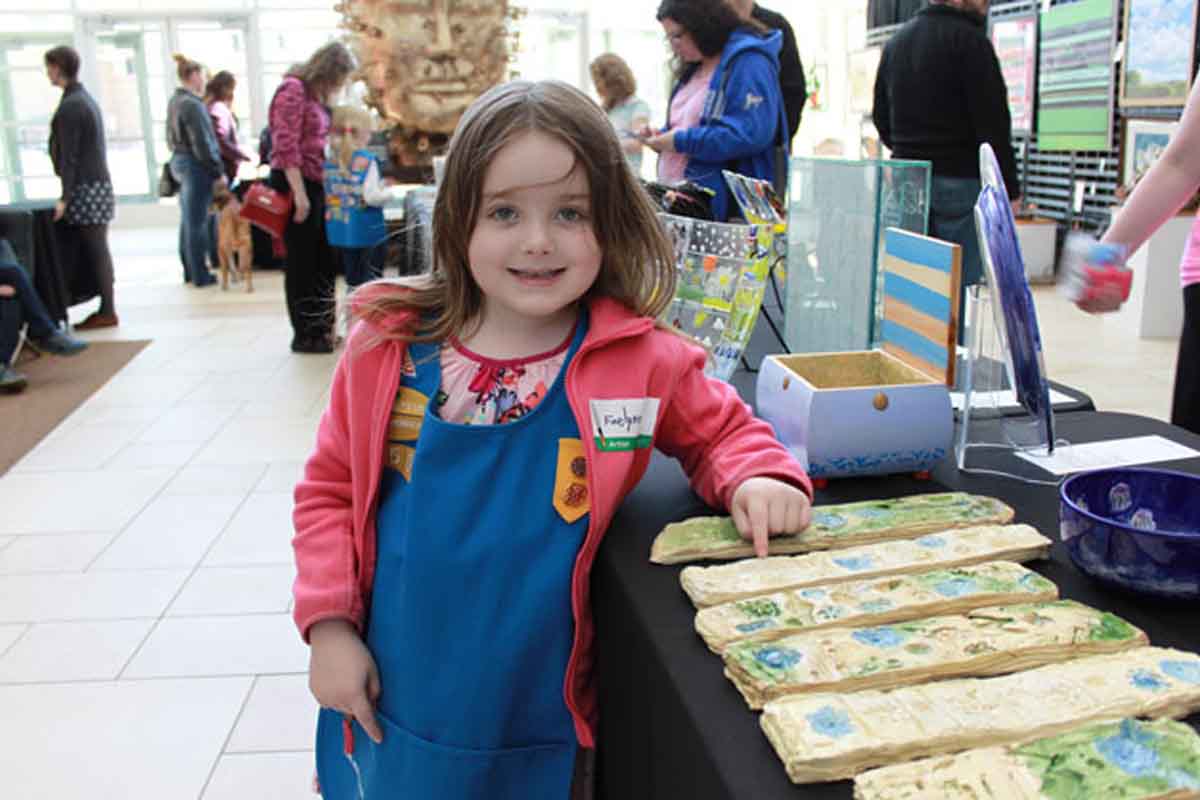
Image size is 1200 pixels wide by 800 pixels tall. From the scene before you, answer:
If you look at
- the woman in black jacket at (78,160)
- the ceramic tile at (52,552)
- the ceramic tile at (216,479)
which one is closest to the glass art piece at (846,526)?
the ceramic tile at (52,552)

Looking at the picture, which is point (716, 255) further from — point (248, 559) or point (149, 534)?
point (149, 534)

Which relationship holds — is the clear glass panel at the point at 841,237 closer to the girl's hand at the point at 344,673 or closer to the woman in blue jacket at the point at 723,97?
the woman in blue jacket at the point at 723,97

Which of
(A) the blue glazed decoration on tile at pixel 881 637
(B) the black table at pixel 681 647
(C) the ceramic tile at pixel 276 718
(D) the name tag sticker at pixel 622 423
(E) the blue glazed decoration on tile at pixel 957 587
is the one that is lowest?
(C) the ceramic tile at pixel 276 718

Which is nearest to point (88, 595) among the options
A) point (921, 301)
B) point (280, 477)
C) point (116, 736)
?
point (116, 736)

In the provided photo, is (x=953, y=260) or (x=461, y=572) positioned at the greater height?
(x=953, y=260)

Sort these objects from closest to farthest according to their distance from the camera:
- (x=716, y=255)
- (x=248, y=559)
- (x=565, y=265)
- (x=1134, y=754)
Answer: (x=1134, y=754)
(x=565, y=265)
(x=716, y=255)
(x=248, y=559)

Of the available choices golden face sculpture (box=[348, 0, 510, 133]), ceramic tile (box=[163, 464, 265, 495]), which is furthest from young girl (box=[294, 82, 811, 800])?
golden face sculpture (box=[348, 0, 510, 133])

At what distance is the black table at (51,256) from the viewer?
18.2 feet

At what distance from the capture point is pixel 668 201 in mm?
1923

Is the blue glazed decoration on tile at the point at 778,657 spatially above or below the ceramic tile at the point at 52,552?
above

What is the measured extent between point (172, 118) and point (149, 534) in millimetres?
5157

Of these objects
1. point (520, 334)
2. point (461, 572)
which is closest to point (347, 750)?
point (461, 572)

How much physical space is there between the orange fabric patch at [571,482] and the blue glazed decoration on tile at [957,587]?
0.37m

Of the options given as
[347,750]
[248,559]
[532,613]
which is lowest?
[248,559]
